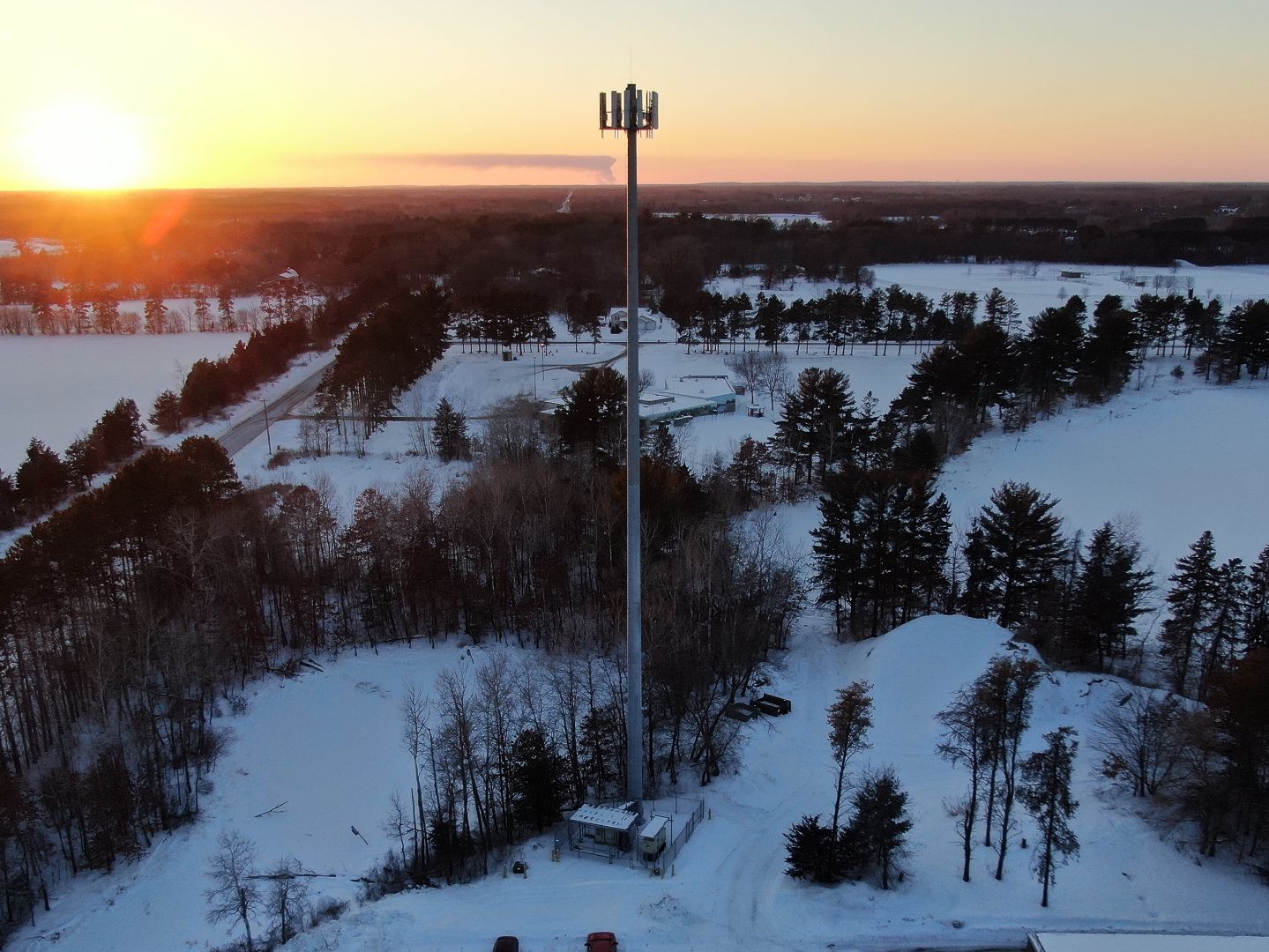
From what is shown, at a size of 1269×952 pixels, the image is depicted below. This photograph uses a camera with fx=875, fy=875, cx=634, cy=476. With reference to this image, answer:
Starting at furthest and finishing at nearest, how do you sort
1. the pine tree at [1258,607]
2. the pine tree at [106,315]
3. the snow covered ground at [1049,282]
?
the snow covered ground at [1049,282] < the pine tree at [106,315] < the pine tree at [1258,607]

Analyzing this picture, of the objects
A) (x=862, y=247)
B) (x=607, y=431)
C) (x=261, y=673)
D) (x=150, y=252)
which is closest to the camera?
(x=261, y=673)

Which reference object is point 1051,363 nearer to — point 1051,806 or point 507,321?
point 507,321

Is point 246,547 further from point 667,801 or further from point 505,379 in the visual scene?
point 505,379

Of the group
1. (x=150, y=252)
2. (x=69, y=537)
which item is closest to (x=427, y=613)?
(x=69, y=537)

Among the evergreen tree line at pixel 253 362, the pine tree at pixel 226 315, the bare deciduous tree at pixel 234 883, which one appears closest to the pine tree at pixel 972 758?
the bare deciduous tree at pixel 234 883

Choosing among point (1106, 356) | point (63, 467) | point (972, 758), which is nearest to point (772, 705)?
point (972, 758)

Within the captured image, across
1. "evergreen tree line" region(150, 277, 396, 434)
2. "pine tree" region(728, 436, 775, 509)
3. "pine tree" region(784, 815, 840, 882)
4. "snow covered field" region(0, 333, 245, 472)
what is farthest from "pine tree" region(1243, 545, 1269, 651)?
"snow covered field" region(0, 333, 245, 472)

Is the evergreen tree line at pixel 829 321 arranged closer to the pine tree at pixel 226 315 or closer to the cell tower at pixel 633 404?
the pine tree at pixel 226 315
